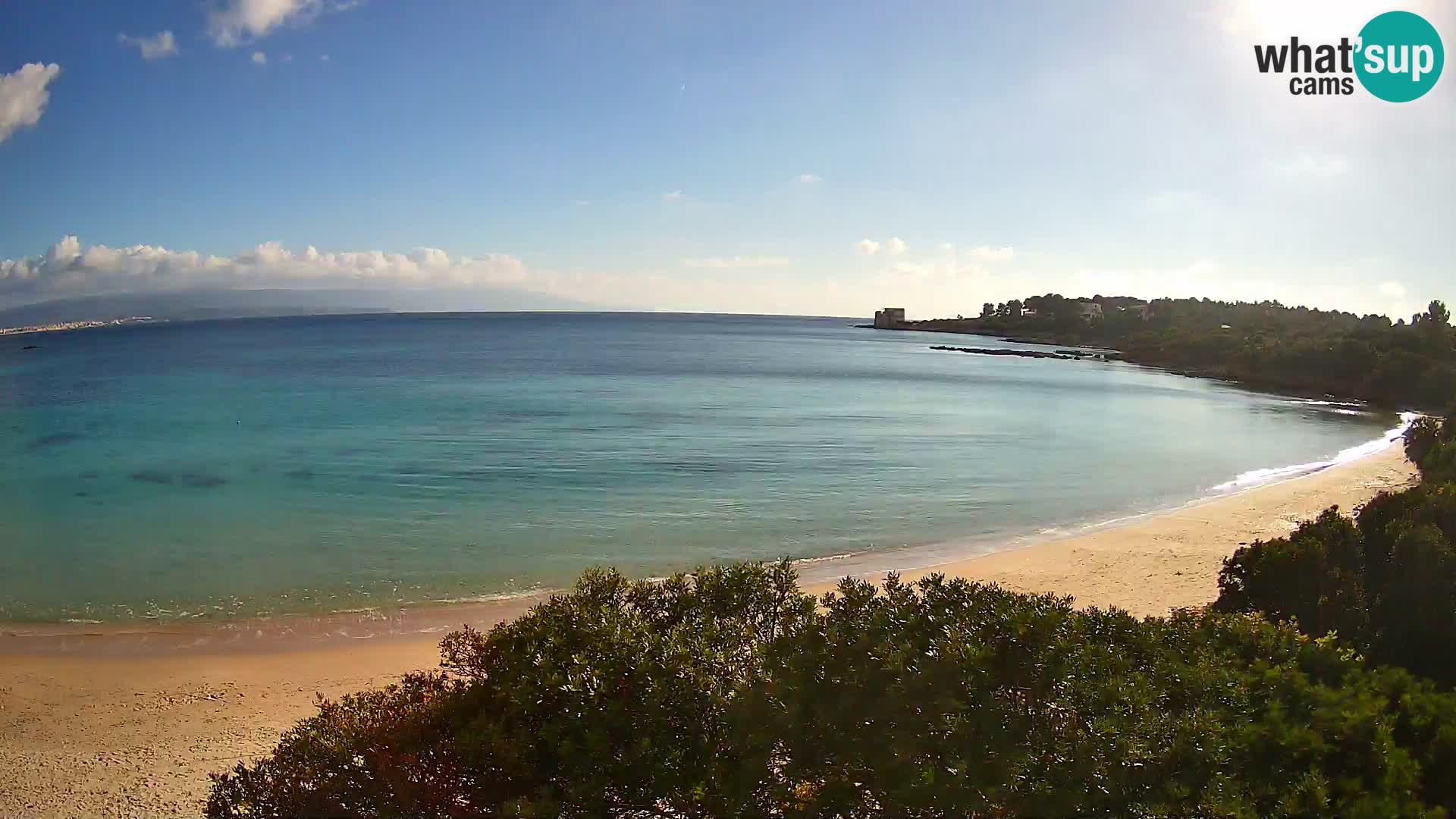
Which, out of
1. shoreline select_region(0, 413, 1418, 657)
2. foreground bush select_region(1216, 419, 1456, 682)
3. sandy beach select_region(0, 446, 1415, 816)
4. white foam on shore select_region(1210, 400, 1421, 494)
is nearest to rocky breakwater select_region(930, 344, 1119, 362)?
white foam on shore select_region(1210, 400, 1421, 494)

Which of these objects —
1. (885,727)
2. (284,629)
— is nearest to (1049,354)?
(284,629)

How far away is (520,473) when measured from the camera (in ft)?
77.5

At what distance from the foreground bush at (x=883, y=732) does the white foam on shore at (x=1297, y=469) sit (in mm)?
20291

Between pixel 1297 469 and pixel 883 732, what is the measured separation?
27373 mm

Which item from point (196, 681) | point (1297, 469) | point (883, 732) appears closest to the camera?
point (883, 732)

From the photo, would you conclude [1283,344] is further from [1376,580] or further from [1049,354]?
[1376,580]

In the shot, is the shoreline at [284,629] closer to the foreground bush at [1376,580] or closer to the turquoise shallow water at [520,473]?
the turquoise shallow water at [520,473]

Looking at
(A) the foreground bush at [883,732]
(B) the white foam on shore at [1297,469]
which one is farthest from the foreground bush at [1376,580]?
(B) the white foam on shore at [1297,469]

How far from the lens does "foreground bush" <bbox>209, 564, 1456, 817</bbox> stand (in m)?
4.24

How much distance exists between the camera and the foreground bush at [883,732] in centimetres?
424

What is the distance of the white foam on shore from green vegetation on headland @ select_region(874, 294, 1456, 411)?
1760 centimetres

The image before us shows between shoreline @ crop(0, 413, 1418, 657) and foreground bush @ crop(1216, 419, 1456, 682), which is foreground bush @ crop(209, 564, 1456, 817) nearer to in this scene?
foreground bush @ crop(1216, 419, 1456, 682)

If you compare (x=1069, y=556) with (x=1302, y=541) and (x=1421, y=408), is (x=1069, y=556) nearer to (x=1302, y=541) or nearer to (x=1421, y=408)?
(x=1302, y=541)

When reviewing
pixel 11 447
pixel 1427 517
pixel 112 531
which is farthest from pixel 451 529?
pixel 11 447
